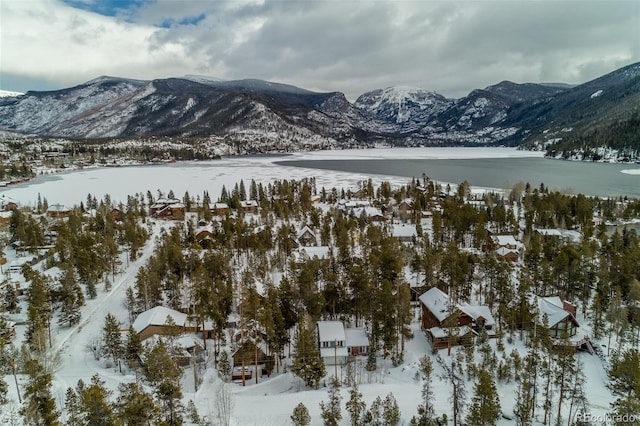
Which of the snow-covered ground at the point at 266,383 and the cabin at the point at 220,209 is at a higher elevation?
the cabin at the point at 220,209

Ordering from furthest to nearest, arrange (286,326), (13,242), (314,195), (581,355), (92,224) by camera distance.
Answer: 1. (314,195)
2. (92,224)
3. (13,242)
4. (286,326)
5. (581,355)

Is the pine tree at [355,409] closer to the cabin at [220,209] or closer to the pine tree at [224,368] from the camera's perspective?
the pine tree at [224,368]

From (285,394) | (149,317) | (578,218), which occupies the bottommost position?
(285,394)

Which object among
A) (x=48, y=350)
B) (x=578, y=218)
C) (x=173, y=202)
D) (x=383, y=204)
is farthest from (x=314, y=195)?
(x=48, y=350)

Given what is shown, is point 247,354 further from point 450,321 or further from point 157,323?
point 450,321

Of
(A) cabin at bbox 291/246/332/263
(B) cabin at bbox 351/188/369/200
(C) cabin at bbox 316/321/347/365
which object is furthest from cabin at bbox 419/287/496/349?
(B) cabin at bbox 351/188/369/200

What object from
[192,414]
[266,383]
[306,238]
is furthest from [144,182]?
[192,414]

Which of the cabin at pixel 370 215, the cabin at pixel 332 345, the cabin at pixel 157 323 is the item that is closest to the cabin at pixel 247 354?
the cabin at pixel 332 345

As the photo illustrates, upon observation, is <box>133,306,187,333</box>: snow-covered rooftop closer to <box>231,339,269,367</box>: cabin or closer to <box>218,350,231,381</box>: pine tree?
<box>218,350,231,381</box>: pine tree

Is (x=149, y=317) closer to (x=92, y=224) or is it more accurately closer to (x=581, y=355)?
(x=581, y=355)
